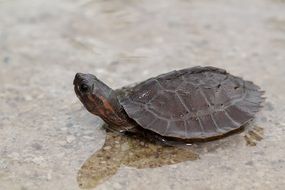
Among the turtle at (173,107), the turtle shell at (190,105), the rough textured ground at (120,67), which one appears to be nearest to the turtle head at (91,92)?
the turtle at (173,107)

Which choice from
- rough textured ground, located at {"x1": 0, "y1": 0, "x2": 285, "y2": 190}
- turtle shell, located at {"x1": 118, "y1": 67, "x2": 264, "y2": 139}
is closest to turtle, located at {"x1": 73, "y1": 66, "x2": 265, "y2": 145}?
turtle shell, located at {"x1": 118, "y1": 67, "x2": 264, "y2": 139}

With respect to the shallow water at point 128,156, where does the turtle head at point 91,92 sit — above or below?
above

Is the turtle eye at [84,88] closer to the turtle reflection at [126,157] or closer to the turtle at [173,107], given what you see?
the turtle at [173,107]

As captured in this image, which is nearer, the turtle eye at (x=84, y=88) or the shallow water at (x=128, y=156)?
the shallow water at (x=128, y=156)

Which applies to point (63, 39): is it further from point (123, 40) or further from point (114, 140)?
point (114, 140)

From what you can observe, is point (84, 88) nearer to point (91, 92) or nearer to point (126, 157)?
point (91, 92)

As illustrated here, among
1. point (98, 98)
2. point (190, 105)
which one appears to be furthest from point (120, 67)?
point (190, 105)
